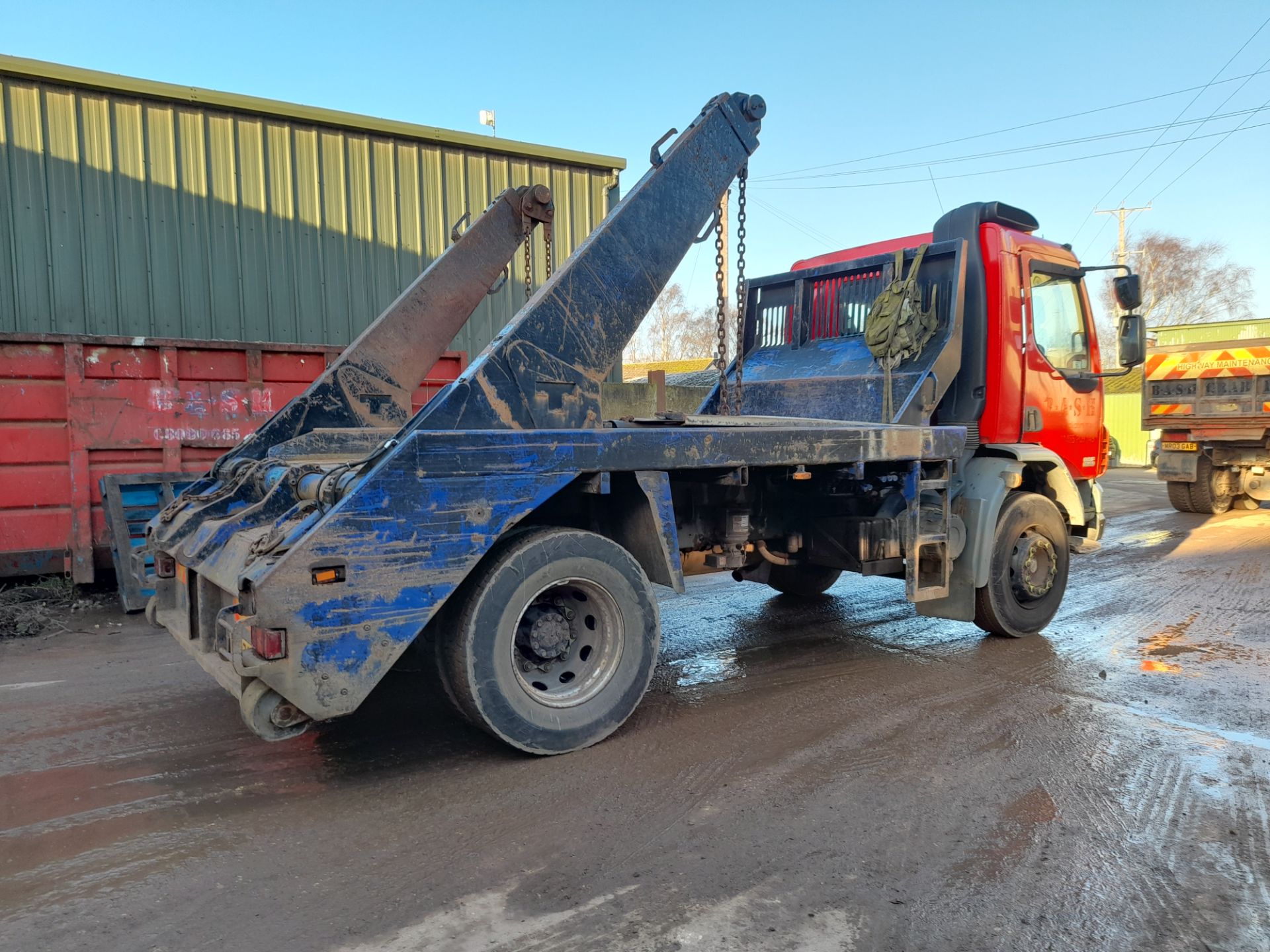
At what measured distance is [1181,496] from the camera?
47.3 feet

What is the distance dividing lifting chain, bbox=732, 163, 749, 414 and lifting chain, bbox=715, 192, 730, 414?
10 centimetres

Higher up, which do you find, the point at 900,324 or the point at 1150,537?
the point at 900,324

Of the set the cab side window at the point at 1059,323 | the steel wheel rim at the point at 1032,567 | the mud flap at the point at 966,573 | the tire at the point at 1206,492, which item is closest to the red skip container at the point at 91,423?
the mud flap at the point at 966,573

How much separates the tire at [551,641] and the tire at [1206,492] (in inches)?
521

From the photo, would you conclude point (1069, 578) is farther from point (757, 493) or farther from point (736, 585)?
point (757, 493)

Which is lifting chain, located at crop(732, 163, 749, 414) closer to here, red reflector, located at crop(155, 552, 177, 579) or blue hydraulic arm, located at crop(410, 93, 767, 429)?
blue hydraulic arm, located at crop(410, 93, 767, 429)

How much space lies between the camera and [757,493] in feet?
17.7

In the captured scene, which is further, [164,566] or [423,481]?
[164,566]

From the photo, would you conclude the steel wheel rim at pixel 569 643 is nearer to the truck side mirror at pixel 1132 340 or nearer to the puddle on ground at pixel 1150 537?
the truck side mirror at pixel 1132 340

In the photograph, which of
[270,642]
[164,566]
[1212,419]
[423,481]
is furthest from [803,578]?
[1212,419]

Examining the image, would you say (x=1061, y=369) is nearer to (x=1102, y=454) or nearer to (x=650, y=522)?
(x=1102, y=454)

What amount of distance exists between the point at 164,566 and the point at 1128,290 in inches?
250

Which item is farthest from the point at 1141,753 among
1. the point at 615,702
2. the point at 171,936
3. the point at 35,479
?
the point at 35,479

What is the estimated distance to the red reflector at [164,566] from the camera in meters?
4.49
